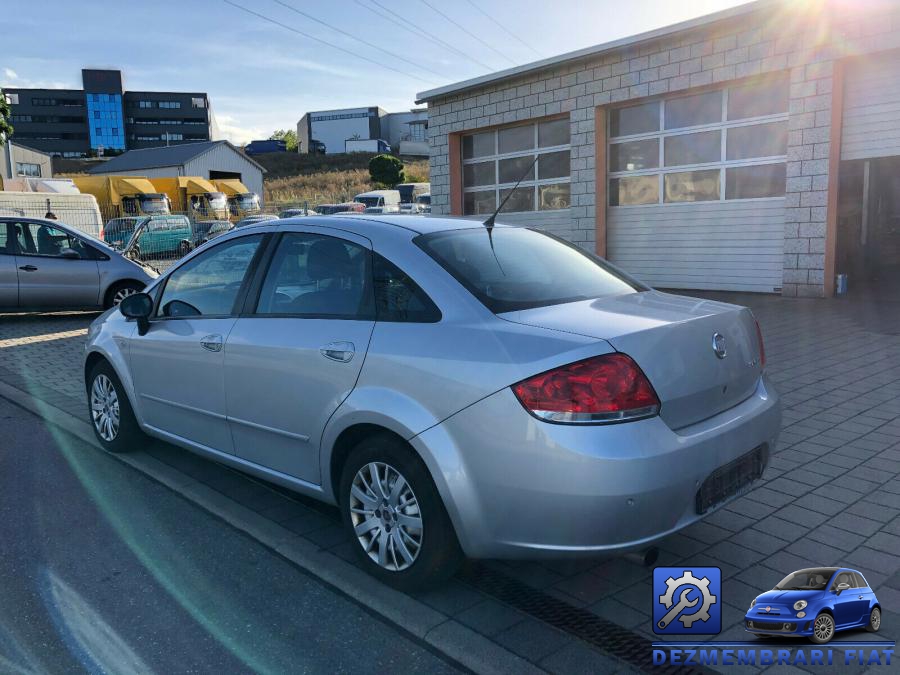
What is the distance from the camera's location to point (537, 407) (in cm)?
273

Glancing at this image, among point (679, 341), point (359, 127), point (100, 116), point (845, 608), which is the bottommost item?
point (845, 608)

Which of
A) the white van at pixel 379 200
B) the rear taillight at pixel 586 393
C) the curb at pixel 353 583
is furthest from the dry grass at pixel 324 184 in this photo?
the rear taillight at pixel 586 393

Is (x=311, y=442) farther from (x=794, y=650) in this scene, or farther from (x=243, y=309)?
(x=794, y=650)

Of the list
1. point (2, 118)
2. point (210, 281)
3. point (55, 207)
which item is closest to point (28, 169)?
point (2, 118)

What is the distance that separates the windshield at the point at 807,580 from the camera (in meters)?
2.89

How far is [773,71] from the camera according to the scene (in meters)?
11.8

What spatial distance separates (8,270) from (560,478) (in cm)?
1109

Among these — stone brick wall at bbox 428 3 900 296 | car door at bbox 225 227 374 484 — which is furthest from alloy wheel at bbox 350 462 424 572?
stone brick wall at bbox 428 3 900 296

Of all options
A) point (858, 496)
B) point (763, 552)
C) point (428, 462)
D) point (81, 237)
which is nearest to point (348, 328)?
point (428, 462)

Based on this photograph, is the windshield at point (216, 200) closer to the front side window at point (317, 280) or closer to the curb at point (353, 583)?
the curb at point (353, 583)

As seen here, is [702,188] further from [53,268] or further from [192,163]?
[192,163]

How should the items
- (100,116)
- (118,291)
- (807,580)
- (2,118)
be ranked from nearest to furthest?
(807,580)
(118,291)
(2,118)
(100,116)

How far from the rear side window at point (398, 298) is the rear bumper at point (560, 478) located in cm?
→ 52

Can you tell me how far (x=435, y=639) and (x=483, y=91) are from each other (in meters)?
15.2
